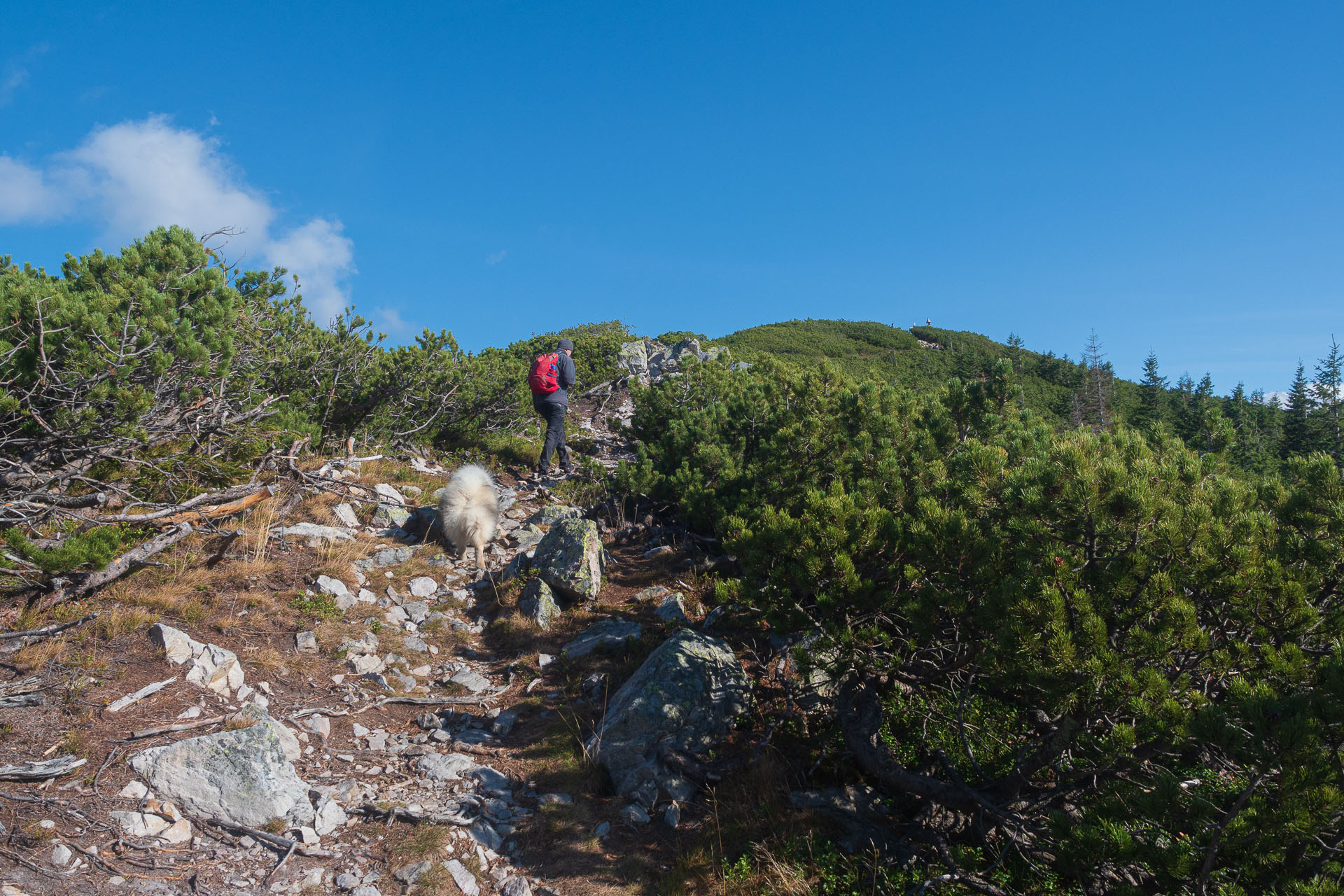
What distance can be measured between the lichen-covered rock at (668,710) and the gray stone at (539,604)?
1.87 metres

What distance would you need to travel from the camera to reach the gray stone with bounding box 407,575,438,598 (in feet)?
25.4

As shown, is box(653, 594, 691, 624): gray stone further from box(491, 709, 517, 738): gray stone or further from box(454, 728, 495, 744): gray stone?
box(454, 728, 495, 744): gray stone

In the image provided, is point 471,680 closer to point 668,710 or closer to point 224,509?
point 668,710

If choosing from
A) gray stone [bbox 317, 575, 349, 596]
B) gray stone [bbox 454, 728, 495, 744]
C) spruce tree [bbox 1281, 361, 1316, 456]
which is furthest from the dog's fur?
spruce tree [bbox 1281, 361, 1316, 456]

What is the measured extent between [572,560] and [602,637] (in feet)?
4.01

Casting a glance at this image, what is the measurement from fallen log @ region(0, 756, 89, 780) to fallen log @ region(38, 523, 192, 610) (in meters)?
2.01

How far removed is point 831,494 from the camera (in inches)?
190

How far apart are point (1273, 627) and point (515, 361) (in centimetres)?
1398

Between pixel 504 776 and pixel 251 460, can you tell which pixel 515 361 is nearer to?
pixel 251 460

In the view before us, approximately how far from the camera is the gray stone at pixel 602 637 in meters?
6.80

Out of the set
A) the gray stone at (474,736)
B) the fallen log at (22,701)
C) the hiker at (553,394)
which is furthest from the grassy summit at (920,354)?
the fallen log at (22,701)

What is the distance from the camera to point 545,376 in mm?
11727

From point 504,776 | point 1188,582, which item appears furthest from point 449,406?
point 1188,582

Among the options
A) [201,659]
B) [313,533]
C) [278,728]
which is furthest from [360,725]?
[313,533]
